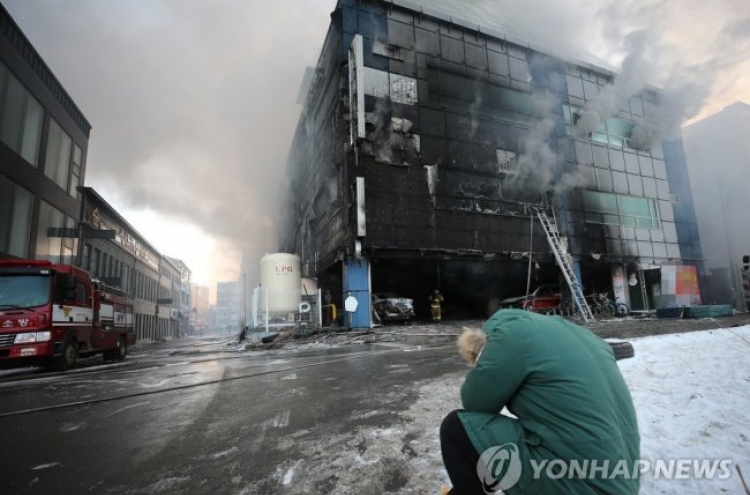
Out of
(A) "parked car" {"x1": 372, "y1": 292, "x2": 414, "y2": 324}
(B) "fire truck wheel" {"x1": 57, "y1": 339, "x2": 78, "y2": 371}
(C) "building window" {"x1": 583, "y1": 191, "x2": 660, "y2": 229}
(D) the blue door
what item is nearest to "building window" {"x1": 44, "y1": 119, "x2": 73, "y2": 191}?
(B) "fire truck wheel" {"x1": 57, "y1": 339, "x2": 78, "y2": 371}

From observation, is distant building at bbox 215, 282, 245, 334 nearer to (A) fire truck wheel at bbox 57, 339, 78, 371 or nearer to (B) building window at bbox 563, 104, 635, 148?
(B) building window at bbox 563, 104, 635, 148

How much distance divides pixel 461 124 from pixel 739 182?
2251 cm

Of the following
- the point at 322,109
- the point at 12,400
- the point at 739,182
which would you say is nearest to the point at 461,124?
the point at 322,109

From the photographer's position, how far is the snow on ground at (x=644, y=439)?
7.97ft

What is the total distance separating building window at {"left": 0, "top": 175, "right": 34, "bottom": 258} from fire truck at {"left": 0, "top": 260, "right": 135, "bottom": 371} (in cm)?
841

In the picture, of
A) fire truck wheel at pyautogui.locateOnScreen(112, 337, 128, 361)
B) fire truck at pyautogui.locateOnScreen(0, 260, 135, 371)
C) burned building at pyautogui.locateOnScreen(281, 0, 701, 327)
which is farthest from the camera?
burned building at pyautogui.locateOnScreen(281, 0, 701, 327)

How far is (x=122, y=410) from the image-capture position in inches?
182

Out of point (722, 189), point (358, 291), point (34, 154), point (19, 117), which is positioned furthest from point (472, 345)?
point (722, 189)

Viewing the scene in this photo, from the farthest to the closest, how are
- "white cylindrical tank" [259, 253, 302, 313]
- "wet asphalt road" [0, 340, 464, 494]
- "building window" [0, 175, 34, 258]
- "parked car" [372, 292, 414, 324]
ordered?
"white cylindrical tank" [259, 253, 302, 313] < "parked car" [372, 292, 414, 324] < "building window" [0, 175, 34, 258] < "wet asphalt road" [0, 340, 464, 494]

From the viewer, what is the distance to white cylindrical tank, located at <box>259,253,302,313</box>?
65.7ft

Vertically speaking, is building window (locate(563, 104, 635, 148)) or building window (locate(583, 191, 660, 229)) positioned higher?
building window (locate(563, 104, 635, 148))

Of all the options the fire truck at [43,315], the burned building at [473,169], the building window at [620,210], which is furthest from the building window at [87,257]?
the building window at [620,210]

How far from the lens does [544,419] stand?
146 centimetres

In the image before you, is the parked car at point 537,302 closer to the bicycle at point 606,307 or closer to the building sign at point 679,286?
the bicycle at point 606,307
